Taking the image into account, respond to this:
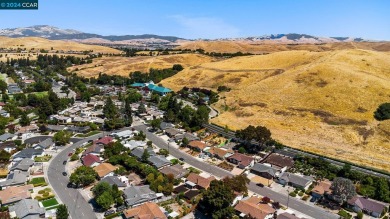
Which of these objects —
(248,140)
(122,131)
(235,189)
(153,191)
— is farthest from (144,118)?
(235,189)

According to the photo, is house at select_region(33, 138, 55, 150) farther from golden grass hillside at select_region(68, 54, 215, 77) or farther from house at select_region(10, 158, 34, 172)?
golden grass hillside at select_region(68, 54, 215, 77)

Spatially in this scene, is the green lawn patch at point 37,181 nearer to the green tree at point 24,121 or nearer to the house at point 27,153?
the house at point 27,153

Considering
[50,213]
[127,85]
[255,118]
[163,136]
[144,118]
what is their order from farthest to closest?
[127,85] → [144,118] → [255,118] → [163,136] → [50,213]

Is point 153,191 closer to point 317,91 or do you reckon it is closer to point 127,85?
point 317,91

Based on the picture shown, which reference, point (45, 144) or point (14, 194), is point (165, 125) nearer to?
point (45, 144)

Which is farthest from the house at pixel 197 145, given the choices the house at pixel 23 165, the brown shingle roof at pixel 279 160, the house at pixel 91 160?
the house at pixel 23 165

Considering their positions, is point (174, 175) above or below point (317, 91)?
below

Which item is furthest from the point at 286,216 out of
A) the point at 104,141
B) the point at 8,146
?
the point at 8,146
